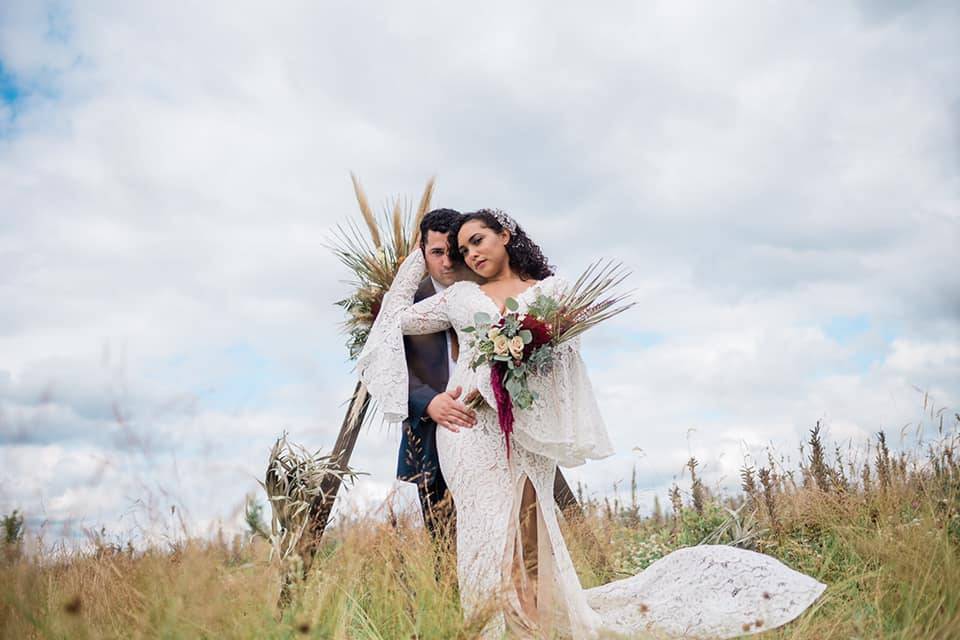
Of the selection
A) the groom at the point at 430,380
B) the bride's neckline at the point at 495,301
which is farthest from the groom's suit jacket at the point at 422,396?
the bride's neckline at the point at 495,301

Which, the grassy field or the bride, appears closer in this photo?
the grassy field

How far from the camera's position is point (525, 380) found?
174 inches

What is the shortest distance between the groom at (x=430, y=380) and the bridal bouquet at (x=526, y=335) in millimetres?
511

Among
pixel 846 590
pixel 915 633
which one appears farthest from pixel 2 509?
pixel 846 590

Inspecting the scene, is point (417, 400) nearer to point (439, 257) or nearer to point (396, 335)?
point (396, 335)

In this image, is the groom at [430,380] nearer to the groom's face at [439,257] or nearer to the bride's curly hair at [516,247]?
the groom's face at [439,257]

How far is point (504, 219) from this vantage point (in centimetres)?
518

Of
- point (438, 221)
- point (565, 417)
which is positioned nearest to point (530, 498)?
point (565, 417)

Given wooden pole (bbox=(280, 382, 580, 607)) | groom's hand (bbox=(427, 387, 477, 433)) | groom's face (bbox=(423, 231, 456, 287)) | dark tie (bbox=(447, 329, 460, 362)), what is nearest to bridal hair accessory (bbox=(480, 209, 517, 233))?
groom's face (bbox=(423, 231, 456, 287))

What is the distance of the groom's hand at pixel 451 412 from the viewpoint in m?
4.75

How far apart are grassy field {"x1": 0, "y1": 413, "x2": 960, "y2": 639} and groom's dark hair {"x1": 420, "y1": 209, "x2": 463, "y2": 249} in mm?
1993

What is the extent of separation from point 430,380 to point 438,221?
1.10 metres

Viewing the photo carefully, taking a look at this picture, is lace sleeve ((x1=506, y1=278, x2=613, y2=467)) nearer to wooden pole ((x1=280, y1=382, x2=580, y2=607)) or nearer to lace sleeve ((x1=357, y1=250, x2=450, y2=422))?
lace sleeve ((x1=357, y1=250, x2=450, y2=422))

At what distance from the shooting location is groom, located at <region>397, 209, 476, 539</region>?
5090 millimetres
